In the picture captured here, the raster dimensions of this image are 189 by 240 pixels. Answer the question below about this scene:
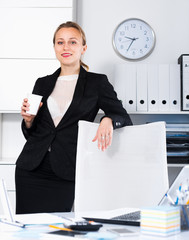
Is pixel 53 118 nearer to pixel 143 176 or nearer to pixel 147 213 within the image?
pixel 143 176

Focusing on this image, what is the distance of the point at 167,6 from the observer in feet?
10.8

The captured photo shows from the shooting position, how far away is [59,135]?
211 centimetres

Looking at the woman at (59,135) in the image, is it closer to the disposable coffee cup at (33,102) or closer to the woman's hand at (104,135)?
the disposable coffee cup at (33,102)

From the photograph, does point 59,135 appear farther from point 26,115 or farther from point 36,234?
point 36,234

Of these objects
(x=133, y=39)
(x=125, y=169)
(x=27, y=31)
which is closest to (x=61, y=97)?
(x=125, y=169)

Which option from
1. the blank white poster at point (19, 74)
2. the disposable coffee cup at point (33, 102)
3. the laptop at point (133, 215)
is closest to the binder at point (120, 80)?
the blank white poster at point (19, 74)

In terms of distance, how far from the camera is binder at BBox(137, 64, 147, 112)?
3010mm

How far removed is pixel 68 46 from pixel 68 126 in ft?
1.50

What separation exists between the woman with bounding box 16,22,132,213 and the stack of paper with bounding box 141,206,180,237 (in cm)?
106

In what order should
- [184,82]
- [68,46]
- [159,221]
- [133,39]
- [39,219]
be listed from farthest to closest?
[133,39]
[184,82]
[68,46]
[39,219]
[159,221]

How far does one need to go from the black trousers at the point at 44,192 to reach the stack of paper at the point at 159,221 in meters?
1.17

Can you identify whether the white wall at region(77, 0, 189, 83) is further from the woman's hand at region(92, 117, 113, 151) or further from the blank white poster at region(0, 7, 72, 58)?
the woman's hand at region(92, 117, 113, 151)

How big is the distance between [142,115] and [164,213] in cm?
236

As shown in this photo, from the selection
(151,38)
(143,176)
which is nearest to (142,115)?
(151,38)
